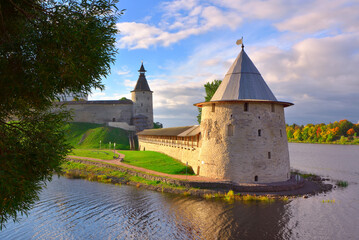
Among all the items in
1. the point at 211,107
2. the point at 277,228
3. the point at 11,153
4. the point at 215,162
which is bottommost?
the point at 277,228

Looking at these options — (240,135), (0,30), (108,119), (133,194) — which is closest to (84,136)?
(108,119)

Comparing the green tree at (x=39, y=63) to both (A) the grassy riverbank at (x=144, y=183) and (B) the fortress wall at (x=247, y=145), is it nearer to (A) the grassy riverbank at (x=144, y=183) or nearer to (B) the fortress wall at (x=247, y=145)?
(A) the grassy riverbank at (x=144, y=183)

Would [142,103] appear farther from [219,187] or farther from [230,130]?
[219,187]

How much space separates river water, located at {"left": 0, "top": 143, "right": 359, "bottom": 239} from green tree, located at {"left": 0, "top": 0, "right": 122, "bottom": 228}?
25.9 feet

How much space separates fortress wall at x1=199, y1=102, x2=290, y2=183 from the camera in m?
21.2

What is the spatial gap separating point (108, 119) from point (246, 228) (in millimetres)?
49042

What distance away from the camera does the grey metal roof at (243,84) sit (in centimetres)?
2183

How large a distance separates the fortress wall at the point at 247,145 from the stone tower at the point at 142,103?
36381 millimetres

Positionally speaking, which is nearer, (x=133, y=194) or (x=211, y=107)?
(x=133, y=194)

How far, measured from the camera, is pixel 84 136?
51.2 m

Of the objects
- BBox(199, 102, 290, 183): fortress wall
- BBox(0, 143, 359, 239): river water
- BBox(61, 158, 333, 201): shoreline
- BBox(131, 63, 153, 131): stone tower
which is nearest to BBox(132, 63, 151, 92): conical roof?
BBox(131, 63, 153, 131): stone tower

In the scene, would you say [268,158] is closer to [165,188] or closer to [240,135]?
[240,135]

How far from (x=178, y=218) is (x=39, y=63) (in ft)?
39.0

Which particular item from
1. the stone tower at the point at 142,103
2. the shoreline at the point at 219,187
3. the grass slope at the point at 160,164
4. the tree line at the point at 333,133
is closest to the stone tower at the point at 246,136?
the shoreline at the point at 219,187
